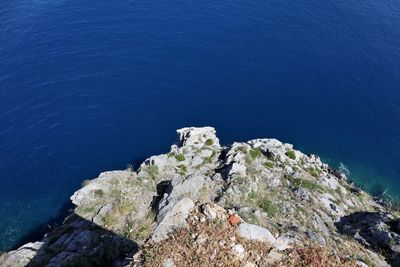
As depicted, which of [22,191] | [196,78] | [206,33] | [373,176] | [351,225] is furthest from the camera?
[206,33]

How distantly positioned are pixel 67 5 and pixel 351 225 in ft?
307

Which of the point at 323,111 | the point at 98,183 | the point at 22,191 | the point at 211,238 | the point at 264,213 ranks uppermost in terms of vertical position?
the point at 211,238

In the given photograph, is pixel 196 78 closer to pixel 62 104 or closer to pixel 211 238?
pixel 62 104

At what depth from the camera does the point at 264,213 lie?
4047 centimetres

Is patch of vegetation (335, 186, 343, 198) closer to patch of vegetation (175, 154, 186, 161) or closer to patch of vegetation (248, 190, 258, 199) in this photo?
patch of vegetation (248, 190, 258, 199)

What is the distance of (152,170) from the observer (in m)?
49.2

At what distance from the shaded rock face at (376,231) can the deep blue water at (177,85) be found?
89.0 ft

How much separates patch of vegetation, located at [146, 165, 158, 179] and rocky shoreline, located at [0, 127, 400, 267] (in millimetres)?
122

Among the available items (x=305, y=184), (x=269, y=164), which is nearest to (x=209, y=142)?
(x=269, y=164)

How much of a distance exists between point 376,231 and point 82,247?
28.6 m

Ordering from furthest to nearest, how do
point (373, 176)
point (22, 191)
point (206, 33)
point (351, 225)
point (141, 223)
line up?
point (206, 33) < point (373, 176) < point (22, 191) < point (351, 225) < point (141, 223)

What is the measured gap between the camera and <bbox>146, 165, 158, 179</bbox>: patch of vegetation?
48.9 metres

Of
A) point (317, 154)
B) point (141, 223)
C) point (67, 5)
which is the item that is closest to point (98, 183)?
point (141, 223)

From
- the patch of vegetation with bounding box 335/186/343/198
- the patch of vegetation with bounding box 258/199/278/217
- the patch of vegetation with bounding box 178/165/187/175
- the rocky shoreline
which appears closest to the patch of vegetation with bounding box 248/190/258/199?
the rocky shoreline
